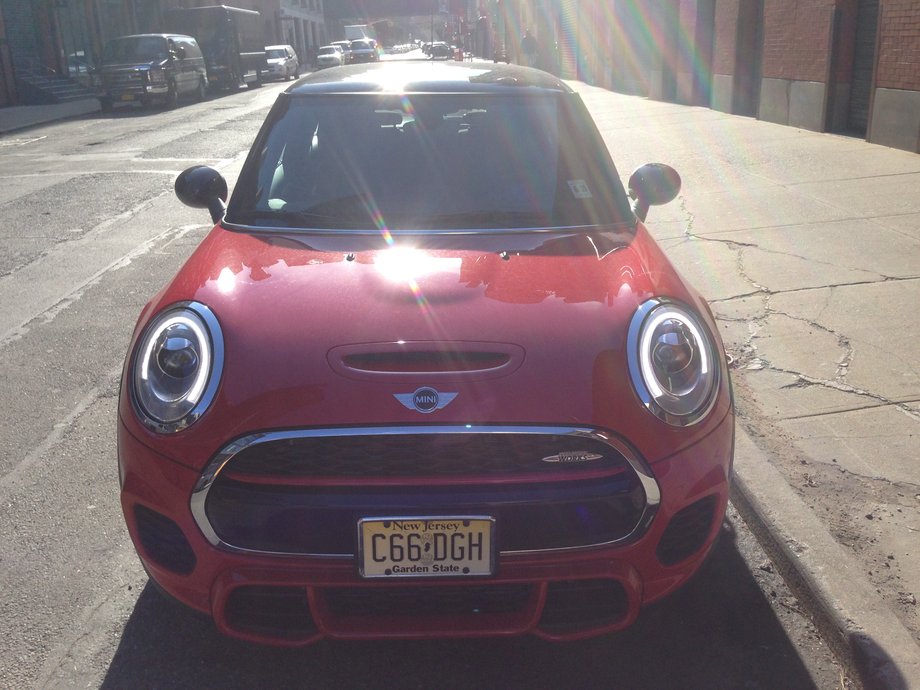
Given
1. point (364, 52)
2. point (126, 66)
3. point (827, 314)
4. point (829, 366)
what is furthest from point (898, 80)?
point (364, 52)

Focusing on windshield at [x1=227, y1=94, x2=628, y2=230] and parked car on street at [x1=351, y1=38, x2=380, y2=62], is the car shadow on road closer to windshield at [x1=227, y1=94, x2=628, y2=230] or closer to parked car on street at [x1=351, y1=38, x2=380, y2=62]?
windshield at [x1=227, y1=94, x2=628, y2=230]

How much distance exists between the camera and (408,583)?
2.35m

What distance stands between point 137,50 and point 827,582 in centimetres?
2617

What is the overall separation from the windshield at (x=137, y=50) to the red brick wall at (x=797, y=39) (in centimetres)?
1632

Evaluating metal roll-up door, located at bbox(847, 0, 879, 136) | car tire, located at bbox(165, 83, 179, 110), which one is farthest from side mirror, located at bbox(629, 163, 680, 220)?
car tire, located at bbox(165, 83, 179, 110)

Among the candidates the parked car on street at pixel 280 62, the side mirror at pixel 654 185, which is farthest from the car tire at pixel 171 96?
the side mirror at pixel 654 185

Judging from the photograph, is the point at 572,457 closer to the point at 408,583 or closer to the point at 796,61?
the point at 408,583

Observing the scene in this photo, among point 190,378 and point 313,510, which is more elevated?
point 190,378

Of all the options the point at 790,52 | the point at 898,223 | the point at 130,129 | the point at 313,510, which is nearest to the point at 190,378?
the point at 313,510

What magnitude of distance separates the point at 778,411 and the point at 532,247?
1771mm

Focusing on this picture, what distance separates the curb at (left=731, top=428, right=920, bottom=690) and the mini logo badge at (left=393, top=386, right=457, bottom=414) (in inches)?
52.8

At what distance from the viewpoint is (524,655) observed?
2.72 meters

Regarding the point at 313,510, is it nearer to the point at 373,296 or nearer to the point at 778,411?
the point at 373,296

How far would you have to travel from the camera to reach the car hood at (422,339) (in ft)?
7.68
